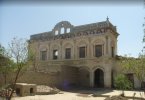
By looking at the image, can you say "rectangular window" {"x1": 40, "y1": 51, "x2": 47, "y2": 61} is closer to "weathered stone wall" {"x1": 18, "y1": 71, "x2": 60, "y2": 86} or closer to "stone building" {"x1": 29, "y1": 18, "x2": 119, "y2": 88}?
"stone building" {"x1": 29, "y1": 18, "x2": 119, "y2": 88}

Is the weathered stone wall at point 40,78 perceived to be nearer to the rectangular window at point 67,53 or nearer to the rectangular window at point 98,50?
the rectangular window at point 67,53

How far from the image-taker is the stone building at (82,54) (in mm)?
31047

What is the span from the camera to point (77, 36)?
34.0 m

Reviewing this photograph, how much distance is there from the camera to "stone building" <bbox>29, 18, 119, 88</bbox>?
31.0m

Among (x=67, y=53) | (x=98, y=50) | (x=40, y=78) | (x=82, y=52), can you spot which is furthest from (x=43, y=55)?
(x=40, y=78)

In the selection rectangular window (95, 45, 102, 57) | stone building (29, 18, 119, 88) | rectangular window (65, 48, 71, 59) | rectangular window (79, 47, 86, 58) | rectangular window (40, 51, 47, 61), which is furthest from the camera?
rectangular window (40, 51, 47, 61)

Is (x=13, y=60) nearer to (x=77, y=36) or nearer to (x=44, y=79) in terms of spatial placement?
(x=44, y=79)

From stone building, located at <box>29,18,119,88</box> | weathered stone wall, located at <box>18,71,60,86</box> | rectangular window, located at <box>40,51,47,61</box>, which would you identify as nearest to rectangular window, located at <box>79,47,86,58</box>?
stone building, located at <box>29,18,119,88</box>

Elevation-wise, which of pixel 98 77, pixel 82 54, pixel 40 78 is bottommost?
pixel 98 77

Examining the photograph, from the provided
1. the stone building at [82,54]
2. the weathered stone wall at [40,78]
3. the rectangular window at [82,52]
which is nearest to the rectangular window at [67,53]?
the stone building at [82,54]

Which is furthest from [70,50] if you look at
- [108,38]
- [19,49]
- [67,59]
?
[19,49]

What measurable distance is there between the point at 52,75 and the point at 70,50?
752cm

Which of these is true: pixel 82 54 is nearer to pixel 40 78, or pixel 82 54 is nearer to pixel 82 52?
pixel 82 52

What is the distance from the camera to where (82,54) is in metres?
33.6
